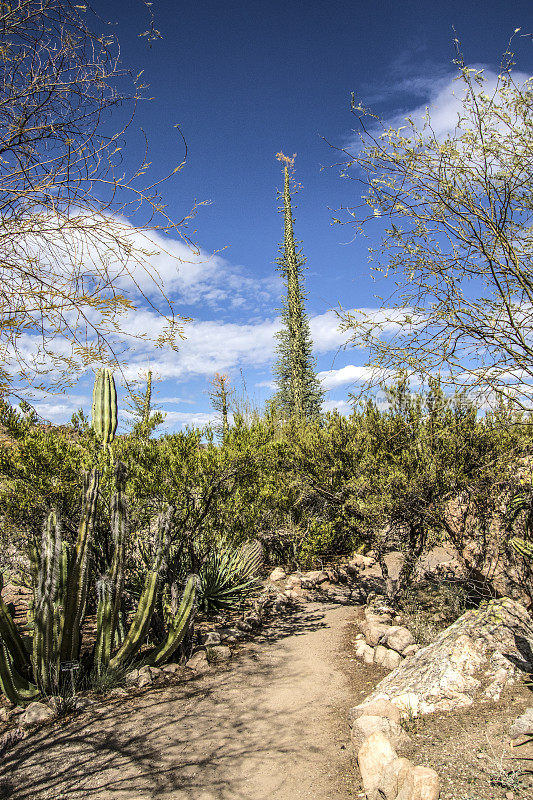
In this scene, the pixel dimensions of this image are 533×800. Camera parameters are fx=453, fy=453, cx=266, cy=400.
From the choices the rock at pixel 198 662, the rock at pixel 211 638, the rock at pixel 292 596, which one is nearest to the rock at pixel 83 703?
the rock at pixel 198 662

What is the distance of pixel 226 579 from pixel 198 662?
72.3 inches

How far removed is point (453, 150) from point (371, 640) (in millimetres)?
5320

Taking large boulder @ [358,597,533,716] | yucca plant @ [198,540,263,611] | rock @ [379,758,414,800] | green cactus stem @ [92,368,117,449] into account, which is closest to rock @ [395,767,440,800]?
rock @ [379,758,414,800]

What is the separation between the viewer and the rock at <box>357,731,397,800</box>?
2.83m

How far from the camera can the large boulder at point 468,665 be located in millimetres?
3539

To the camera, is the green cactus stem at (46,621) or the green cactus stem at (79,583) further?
the green cactus stem at (79,583)

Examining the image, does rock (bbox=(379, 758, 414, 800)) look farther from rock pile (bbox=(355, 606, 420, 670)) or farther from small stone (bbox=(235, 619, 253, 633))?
small stone (bbox=(235, 619, 253, 633))

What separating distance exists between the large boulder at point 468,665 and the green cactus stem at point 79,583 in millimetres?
2768

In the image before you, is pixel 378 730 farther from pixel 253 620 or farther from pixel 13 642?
pixel 253 620

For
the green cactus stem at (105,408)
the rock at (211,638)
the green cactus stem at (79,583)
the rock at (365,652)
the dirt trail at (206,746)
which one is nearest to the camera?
the dirt trail at (206,746)

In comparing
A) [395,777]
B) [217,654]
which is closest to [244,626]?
[217,654]

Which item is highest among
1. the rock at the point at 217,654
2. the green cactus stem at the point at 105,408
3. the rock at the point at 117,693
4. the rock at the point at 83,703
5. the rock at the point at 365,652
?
the green cactus stem at the point at 105,408

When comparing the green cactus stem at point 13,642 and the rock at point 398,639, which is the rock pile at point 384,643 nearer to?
the rock at point 398,639

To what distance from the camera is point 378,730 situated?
3227mm
